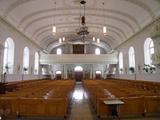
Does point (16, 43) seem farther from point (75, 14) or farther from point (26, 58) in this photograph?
point (75, 14)

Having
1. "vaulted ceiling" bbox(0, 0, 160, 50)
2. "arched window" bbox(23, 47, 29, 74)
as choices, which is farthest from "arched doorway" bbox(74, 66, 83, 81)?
"arched window" bbox(23, 47, 29, 74)

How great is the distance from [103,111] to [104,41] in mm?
21225

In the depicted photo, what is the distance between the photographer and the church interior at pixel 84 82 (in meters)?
5.28

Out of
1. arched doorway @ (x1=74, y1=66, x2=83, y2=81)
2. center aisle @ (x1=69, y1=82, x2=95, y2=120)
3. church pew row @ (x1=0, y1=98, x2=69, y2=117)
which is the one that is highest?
arched doorway @ (x1=74, y1=66, x2=83, y2=81)

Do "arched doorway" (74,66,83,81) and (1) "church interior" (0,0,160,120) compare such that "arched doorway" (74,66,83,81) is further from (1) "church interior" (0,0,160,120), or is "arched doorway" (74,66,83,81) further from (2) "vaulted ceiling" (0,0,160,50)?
(2) "vaulted ceiling" (0,0,160,50)

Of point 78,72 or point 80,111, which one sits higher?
point 78,72

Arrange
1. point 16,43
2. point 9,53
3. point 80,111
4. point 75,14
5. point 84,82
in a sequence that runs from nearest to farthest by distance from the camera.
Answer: point 80,111 < point 9,53 < point 16,43 < point 75,14 < point 84,82

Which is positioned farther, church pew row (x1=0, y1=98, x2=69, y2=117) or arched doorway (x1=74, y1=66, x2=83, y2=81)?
arched doorway (x1=74, y1=66, x2=83, y2=81)

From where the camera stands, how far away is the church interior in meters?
5.28

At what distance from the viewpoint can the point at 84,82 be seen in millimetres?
15203

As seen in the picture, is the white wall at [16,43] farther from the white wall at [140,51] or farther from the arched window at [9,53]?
the white wall at [140,51]

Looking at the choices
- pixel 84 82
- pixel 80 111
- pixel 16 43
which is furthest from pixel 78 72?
pixel 80 111

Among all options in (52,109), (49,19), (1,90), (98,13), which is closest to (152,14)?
(98,13)

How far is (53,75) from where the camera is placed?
26875mm
